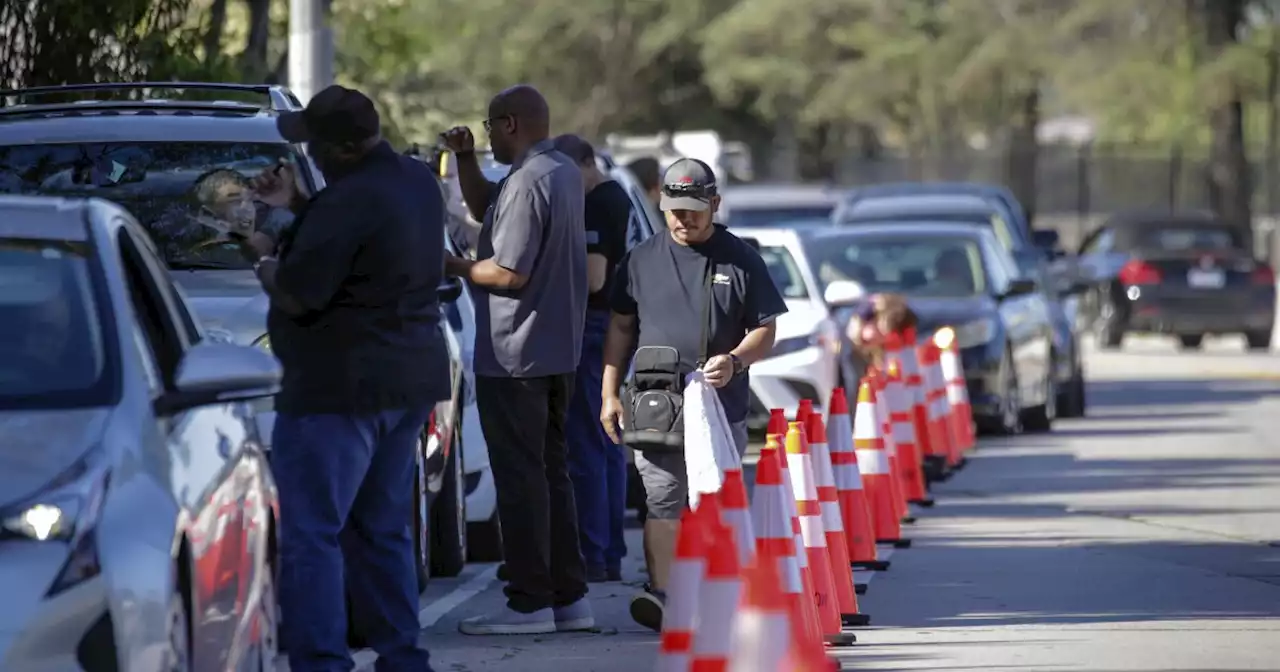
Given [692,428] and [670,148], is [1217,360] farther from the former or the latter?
[692,428]

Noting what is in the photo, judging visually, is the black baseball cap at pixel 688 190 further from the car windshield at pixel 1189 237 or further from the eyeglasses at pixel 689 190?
the car windshield at pixel 1189 237

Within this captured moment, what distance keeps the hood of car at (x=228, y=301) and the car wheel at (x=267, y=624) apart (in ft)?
5.38

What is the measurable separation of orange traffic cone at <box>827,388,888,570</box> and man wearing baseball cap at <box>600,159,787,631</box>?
60.0 inches

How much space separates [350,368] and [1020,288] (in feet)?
41.0

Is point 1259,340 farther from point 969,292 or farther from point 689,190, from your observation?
point 689,190

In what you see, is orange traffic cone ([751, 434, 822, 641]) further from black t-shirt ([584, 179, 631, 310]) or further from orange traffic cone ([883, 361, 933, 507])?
orange traffic cone ([883, 361, 933, 507])

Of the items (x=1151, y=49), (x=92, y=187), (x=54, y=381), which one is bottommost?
(x=54, y=381)

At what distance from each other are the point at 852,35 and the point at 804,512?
164 ft

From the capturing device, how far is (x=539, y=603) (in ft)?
33.8

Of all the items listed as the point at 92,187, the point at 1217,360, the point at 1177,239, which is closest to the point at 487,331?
the point at 92,187

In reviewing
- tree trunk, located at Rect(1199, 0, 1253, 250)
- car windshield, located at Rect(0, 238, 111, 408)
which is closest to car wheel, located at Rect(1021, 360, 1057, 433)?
car windshield, located at Rect(0, 238, 111, 408)

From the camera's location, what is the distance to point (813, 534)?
1012 centimetres

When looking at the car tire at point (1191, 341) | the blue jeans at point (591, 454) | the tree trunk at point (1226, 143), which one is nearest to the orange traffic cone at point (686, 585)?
the blue jeans at point (591, 454)

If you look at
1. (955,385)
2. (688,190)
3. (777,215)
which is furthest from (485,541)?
(777,215)
